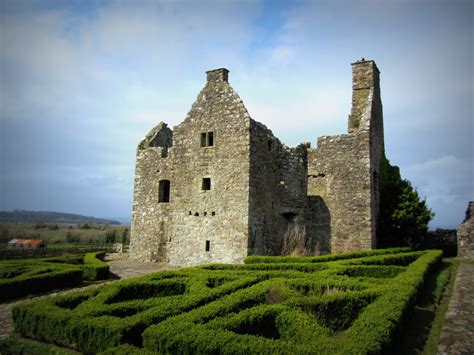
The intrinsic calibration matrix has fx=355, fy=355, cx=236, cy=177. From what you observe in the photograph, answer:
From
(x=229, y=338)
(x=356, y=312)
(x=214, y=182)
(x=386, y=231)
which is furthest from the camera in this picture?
(x=386, y=231)

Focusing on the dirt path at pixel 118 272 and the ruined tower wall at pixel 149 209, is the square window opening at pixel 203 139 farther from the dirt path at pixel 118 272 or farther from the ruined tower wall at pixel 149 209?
the dirt path at pixel 118 272

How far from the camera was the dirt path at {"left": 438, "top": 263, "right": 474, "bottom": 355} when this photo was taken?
19.6 ft

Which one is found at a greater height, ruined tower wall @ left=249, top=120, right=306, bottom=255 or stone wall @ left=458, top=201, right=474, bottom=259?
ruined tower wall @ left=249, top=120, right=306, bottom=255

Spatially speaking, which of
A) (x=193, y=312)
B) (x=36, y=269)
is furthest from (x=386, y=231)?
(x=36, y=269)

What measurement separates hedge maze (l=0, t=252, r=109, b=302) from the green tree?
14.4m

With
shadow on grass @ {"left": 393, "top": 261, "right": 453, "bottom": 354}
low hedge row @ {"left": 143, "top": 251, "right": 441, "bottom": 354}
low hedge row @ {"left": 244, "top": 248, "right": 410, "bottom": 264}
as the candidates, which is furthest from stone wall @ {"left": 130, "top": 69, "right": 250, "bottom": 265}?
low hedge row @ {"left": 143, "top": 251, "right": 441, "bottom": 354}

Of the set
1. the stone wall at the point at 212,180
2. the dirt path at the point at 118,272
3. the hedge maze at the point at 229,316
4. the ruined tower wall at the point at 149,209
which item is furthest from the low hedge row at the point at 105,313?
the ruined tower wall at the point at 149,209

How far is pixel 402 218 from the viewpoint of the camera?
62.8ft

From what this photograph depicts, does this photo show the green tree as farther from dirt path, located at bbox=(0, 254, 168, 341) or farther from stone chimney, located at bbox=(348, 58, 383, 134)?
dirt path, located at bbox=(0, 254, 168, 341)

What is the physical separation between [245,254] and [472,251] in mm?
11519

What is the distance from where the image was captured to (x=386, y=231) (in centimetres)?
1941

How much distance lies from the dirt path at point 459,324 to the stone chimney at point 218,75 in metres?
12.6

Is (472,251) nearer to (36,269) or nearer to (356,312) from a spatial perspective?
(356,312)

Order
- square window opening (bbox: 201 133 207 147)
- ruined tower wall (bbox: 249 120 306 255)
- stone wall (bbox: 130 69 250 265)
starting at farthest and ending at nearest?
square window opening (bbox: 201 133 207 147) < ruined tower wall (bbox: 249 120 306 255) < stone wall (bbox: 130 69 250 265)
